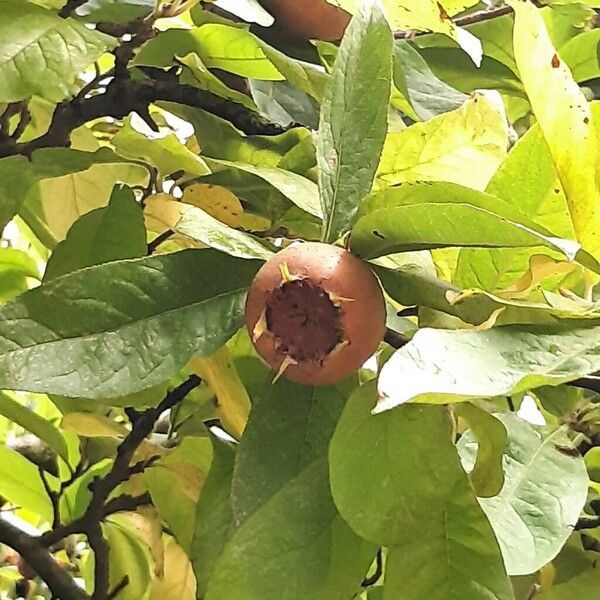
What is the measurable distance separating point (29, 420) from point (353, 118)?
1.12 feet

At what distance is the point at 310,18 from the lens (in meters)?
0.58

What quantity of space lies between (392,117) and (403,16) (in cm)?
12

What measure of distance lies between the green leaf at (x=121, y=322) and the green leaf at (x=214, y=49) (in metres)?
0.18

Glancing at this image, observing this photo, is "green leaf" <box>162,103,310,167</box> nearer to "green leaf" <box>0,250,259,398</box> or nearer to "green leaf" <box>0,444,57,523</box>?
"green leaf" <box>0,250,259,398</box>

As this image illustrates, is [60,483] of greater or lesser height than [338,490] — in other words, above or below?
below

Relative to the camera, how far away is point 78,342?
38 cm

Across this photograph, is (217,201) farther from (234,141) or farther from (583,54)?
(583,54)

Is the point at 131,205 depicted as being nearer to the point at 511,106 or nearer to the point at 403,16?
the point at 403,16

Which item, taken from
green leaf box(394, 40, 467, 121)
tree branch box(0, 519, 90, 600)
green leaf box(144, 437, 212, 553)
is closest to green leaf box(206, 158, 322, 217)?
green leaf box(394, 40, 467, 121)

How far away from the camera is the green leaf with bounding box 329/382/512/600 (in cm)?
38

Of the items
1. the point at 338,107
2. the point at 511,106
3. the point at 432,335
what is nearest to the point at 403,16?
the point at 338,107

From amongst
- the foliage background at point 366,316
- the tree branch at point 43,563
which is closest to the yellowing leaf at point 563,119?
the foliage background at point 366,316

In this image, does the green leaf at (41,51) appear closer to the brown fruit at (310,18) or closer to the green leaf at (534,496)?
the brown fruit at (310,18)

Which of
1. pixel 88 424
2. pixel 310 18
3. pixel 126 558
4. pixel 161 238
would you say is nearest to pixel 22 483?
pixel 126 558
